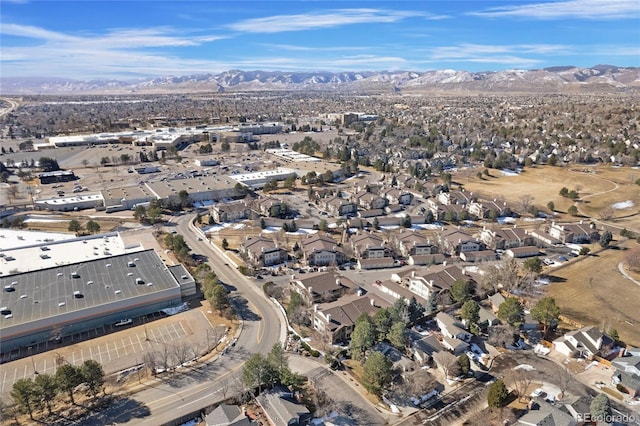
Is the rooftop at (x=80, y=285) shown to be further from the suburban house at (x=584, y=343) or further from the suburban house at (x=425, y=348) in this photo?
the suburban house at (x=584, y=343)

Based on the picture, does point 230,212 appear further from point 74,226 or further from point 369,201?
point 369,201

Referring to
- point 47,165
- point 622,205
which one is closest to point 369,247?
point 622,205

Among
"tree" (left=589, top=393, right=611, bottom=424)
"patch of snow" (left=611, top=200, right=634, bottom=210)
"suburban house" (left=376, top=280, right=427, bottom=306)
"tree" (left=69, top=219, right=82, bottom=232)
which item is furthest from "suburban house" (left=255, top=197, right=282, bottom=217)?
"patch of snow" (left=611, top=200, right=634, bottom=210)

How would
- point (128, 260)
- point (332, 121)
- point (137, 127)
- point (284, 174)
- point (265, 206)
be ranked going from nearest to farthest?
point (128, 260)
point (265, 206)
point (284, 174)
point (137, 127)
point (332, 121)

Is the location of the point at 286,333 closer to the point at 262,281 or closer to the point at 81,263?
the point at 262,281

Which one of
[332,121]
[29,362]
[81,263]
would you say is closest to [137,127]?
[332,121]

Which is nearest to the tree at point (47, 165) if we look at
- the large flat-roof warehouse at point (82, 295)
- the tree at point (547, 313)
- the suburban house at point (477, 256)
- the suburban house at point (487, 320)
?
the large flat-roof warehouse at point (82, 295)

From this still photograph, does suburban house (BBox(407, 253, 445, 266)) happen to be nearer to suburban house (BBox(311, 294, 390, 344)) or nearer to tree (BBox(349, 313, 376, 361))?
suburban house (BBox(311, 294, 390, 344))
